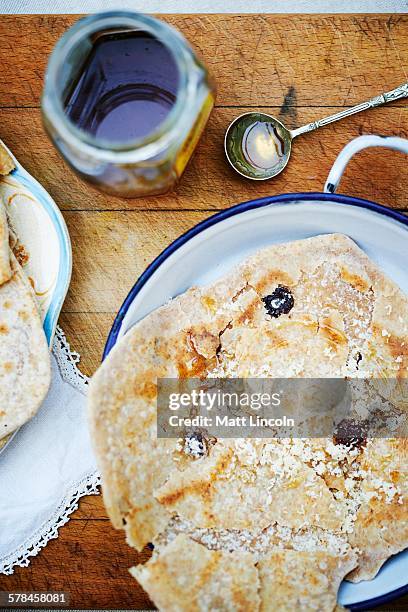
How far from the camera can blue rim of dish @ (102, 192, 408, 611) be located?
2.88ft

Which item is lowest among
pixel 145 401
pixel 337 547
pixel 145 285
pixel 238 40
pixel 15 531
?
pixel 15 531

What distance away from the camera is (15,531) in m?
0.99

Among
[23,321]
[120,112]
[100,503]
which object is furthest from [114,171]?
[100,503]

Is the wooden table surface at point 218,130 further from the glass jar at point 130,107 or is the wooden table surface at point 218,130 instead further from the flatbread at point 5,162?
the glass jar at point 130,107

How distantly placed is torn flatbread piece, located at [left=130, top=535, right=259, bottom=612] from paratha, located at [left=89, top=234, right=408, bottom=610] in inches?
0.5

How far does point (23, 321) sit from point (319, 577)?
54 cm

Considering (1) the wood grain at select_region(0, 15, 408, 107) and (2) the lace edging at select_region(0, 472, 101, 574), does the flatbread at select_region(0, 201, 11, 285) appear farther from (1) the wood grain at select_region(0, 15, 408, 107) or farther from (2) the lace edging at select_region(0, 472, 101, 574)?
(2) the lace edging at select_region(0, 472, 101, 574)

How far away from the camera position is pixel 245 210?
88cm

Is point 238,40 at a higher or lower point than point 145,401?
higher

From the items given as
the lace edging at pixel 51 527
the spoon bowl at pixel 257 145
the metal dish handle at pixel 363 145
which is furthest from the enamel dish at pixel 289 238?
the lace edging at pixel 51 527

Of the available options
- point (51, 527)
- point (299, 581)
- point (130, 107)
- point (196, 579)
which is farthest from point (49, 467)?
point (130, 107)

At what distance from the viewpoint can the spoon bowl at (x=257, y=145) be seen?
972mm

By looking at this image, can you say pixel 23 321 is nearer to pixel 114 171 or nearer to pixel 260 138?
pixel 114 171

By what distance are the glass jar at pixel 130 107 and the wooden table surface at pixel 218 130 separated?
17cm
